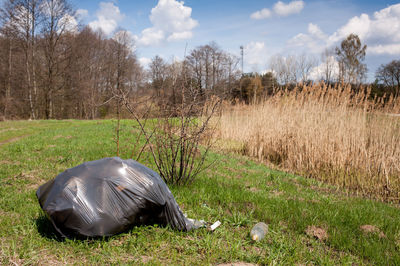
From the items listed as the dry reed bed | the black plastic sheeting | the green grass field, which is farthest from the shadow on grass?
the dry reed bed

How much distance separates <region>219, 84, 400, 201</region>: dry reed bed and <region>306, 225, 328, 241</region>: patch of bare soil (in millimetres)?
3351

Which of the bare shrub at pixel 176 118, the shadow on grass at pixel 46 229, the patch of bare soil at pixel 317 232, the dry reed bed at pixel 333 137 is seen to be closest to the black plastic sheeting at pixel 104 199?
the shadow on grass at pixel 46 229

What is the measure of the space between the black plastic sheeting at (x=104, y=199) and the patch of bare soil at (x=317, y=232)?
157 cm

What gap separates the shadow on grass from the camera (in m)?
2.43

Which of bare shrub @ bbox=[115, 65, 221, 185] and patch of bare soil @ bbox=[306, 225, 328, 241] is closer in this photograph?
patch of bare soil @ bbox=[306, 225, 328, 241]

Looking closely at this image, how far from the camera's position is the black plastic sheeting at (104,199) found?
2.27m

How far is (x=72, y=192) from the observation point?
229cm

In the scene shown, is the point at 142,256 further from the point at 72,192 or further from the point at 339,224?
the point at 339,224

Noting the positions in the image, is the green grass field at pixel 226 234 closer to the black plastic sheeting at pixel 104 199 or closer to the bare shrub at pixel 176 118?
the black plastic sheeting at pixel 104 199

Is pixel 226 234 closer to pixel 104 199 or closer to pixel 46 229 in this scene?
pixel 104 199

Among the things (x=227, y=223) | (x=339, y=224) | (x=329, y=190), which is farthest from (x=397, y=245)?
(x=329, y=190)

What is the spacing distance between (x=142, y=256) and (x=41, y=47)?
28.5 m

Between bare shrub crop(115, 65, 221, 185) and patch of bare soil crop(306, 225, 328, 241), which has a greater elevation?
bare shrub crop(115, 65, 221, 185)

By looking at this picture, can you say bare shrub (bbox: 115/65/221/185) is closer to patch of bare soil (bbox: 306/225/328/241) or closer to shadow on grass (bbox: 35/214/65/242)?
shadow on grass (bbox: 35/214/65/242)
